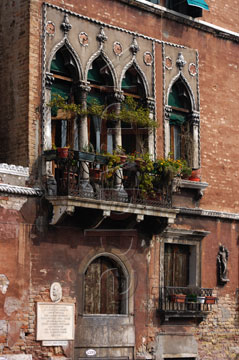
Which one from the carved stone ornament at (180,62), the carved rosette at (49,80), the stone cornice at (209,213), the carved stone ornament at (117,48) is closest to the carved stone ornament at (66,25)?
the carved rosette at (49,80)

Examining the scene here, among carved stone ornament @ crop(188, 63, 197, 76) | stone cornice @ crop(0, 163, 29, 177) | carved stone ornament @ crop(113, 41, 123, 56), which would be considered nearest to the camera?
stone cornice @ crop(0, 163, 29, 177)

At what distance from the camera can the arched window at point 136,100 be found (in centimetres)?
1902

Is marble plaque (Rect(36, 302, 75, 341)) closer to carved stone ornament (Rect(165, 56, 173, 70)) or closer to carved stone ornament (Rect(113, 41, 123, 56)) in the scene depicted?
carved stone ornament (Rect(113, 41, 123, 56))

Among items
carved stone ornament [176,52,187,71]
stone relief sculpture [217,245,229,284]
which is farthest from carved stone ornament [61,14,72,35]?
stone relief sculpture [217,245,229,284]

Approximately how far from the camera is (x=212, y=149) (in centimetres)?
2062

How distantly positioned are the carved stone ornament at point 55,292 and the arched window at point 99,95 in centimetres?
324

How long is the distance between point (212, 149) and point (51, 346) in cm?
666

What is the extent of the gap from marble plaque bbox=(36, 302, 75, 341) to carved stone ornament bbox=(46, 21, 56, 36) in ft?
18.1

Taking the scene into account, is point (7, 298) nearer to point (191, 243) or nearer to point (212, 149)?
point (191, 243)

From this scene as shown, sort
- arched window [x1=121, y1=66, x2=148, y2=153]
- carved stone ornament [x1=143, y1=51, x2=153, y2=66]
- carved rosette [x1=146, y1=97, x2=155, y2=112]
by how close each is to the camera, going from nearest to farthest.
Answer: arched window [x1=121, y1=66, x2=148, y2=153], carved rosette [x1=146, y1=97, x2=155, y2=112], carved stone ornament [x1=143, y1=51, x2=153, y2=66]

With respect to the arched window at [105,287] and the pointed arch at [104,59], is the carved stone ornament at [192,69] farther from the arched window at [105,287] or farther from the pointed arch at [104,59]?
the arched window at [105,287]

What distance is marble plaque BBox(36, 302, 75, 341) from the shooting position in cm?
1658

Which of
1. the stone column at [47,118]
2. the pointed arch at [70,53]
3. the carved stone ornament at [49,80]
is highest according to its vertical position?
the pointed arch at [70,53]

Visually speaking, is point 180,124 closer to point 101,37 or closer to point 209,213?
point 209,213
